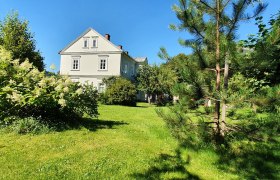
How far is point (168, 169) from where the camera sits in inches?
195

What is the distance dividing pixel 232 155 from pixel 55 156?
3825 millimetres

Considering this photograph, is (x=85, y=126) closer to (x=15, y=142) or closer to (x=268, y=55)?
(x=15, y=142)

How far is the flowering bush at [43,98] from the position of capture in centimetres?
717

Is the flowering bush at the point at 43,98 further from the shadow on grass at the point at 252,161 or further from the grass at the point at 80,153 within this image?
the shadow on grass at the point at 252,161

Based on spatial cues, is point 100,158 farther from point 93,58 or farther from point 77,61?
point 77,61

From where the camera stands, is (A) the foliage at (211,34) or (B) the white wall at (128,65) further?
(B) the white wall at (128,65)

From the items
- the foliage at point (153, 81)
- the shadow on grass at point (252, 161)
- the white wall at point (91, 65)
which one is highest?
the white wall at point (91, 65)

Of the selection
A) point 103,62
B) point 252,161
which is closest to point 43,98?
point 252,161

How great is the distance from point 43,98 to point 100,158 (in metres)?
3.16

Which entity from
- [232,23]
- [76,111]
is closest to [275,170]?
[232,23]

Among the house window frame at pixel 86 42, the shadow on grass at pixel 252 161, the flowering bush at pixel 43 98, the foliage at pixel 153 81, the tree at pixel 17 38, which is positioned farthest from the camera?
the house window frame at pixel 86 42

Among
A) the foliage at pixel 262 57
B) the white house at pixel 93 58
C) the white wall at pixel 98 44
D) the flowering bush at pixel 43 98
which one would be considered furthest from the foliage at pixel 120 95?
the foliage at pixel 262 57

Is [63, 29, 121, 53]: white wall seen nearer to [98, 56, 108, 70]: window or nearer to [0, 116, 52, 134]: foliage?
[98, 56, 108, 70]: window

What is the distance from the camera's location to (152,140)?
7.38 metres
